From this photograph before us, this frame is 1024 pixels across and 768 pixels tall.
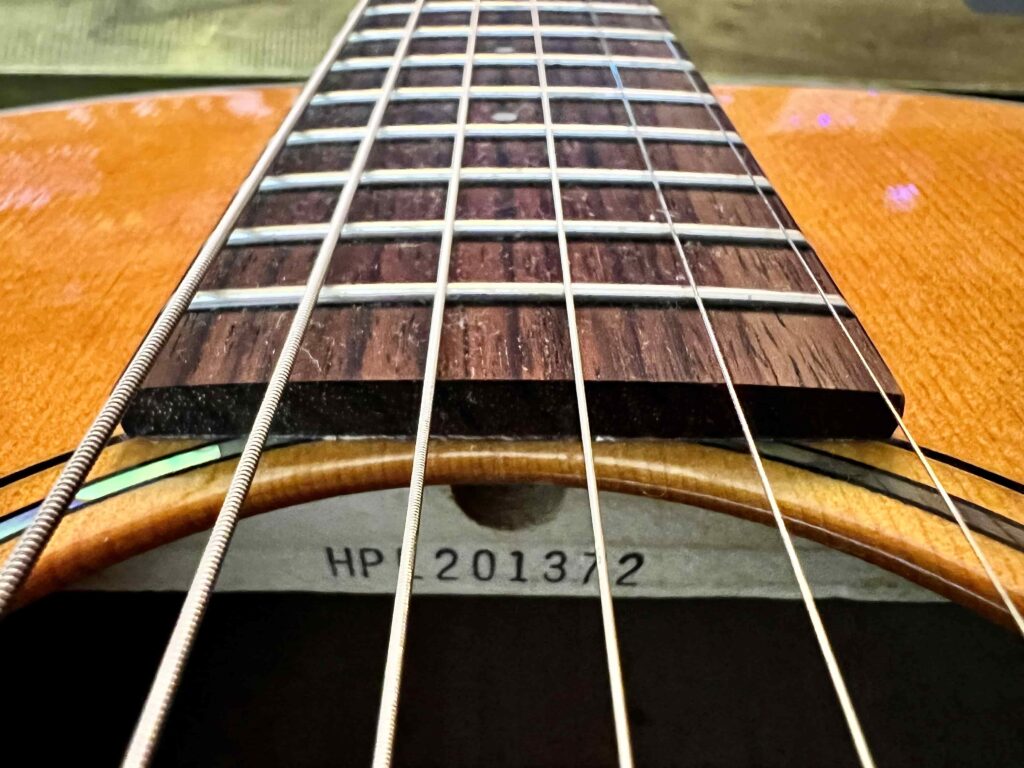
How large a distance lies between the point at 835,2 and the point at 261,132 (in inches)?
40.8

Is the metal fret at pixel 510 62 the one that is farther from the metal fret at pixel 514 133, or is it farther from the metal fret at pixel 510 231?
the metal fret at pixel 510 231

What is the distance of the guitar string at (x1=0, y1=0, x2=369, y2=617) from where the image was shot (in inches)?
10.9

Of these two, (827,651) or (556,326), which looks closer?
(827,651)

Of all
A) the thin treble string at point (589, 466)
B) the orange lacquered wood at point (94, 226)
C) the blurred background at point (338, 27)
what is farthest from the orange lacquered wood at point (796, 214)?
the blurred background at point (338, 27)

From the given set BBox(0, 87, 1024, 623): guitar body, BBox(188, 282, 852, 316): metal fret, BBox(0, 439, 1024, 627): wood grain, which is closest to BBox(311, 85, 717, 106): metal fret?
BBox(0, 87, 1024, 623): guitar body

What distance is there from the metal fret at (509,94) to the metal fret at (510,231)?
0.26m

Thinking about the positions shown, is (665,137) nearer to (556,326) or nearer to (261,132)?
(556,326)

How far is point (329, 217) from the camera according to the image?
617mm

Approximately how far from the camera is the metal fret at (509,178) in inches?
26.1

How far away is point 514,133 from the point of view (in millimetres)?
737

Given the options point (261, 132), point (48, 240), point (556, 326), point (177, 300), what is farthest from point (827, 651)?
point (261, 132)

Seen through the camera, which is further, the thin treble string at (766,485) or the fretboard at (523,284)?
the fretboard at (523,284)

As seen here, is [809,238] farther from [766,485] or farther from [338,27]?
[338,27]

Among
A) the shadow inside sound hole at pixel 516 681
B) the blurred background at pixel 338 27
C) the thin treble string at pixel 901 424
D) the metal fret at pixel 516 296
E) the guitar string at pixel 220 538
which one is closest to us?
the guitar string at pixel 220 538
